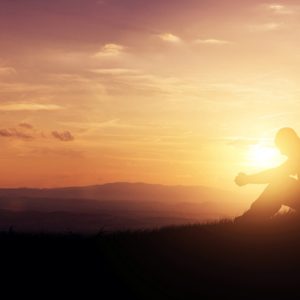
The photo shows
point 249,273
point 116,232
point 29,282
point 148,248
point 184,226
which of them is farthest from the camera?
point 184,226

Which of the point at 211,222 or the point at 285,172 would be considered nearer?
the point at 285,172

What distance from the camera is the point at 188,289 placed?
1177cm

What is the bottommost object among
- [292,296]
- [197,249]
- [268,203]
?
[292,296]

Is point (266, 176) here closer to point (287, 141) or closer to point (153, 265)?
point (287, 141)

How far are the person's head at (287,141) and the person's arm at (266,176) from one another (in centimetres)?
45

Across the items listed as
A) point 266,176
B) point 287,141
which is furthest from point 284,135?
point 266,176

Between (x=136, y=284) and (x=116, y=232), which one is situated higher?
(x=116, y=232)

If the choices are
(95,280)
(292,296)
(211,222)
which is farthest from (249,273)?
(211,222)

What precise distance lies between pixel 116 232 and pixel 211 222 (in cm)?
337

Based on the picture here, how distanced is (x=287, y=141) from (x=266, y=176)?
109 centimetres

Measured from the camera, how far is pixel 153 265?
1265 cm

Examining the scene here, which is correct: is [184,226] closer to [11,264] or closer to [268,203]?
[268,203]

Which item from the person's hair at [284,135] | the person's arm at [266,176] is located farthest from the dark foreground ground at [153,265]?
the person's hair at [284,135]

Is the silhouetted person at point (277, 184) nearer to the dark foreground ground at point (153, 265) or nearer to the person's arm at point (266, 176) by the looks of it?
the person's arm at point (266, 176)
